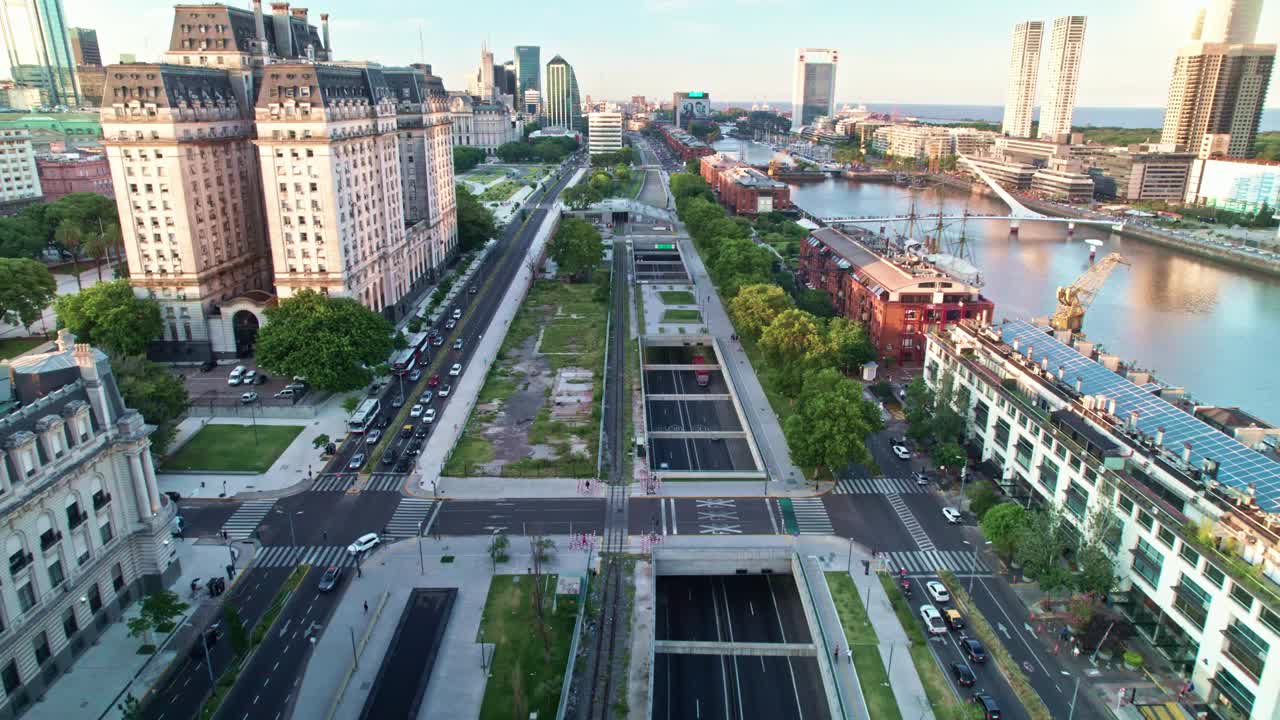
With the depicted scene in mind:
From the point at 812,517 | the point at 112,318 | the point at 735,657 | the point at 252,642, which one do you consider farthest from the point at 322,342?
the point at 735,657

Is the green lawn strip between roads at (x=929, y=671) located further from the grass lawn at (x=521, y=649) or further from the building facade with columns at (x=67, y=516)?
the building facade with columns at (x=67, y=516)

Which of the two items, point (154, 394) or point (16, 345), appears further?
point (16, 345)

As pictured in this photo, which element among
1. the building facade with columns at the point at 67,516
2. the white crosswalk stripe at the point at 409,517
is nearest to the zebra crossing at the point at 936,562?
the white crosswalk stripe at the point at 409,517

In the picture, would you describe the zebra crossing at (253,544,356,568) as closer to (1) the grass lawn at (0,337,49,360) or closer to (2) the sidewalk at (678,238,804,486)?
(2) the sidewalk at (678,238,804,486)

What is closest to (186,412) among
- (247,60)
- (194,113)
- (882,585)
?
(194,113)

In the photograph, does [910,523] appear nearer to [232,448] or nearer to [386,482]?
[386,482]
